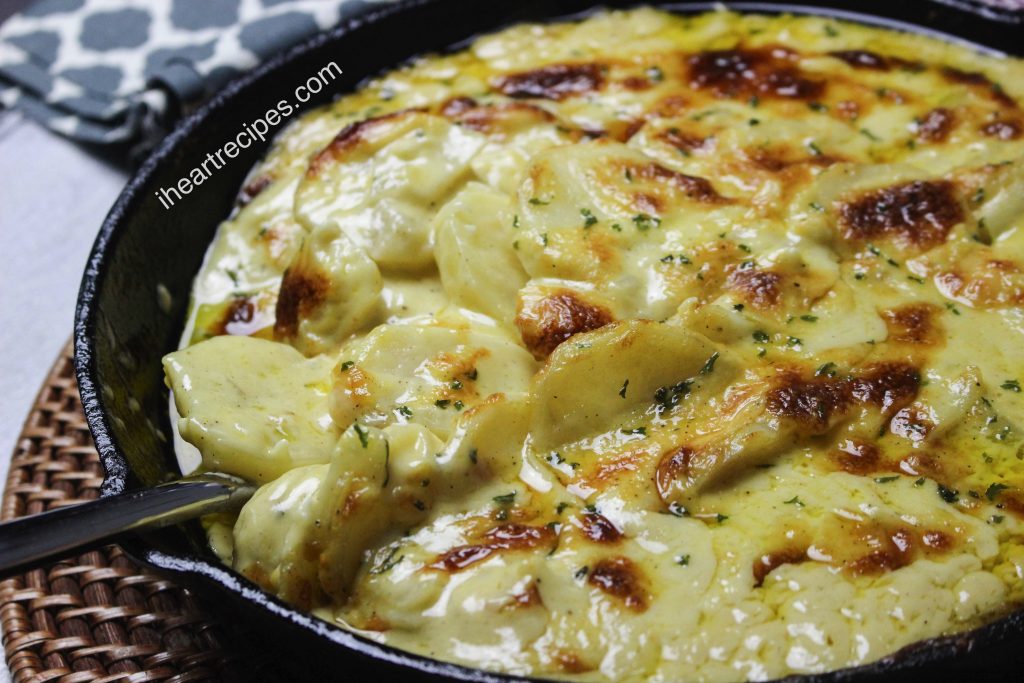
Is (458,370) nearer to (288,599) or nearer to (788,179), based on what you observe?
(288,599)

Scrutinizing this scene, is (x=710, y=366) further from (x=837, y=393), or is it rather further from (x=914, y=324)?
(x=914, y=324)

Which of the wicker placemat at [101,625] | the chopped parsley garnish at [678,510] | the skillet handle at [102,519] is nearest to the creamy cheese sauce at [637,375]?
the chopped parsley garnish at [678,510]

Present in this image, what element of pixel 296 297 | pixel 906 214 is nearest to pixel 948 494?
pixel 906 214

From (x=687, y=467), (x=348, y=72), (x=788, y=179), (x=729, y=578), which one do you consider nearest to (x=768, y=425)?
(x=687, y=467)

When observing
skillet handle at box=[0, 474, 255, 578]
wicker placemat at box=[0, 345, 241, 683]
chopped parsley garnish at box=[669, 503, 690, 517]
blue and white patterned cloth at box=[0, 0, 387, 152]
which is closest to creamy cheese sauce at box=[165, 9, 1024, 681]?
chopped parsley garnish at box=[669, 503, 690, 517]

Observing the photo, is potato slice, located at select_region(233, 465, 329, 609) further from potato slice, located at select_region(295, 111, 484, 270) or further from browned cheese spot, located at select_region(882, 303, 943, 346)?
browned cheese spot, located at select_region(882, 303, 943, 346)

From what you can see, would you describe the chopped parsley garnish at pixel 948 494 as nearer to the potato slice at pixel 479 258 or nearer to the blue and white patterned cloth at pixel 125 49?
the potato slice at pixel 479 258
